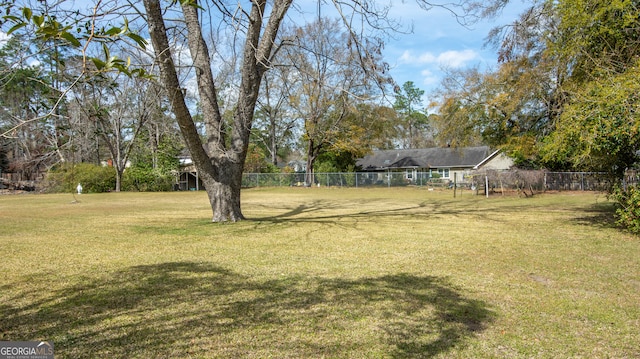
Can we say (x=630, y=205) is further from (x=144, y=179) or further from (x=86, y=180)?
(x=86, y=180)

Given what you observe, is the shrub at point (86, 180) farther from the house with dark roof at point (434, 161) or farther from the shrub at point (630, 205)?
the shrub at point (630, 205)

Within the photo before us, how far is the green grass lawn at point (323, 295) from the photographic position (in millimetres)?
3201

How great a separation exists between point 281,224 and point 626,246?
7755 millimetres

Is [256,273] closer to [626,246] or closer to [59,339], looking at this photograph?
[59,339]

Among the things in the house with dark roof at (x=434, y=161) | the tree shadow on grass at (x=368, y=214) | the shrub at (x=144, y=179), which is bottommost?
the tree shadow on grass at (x=368, y=214)

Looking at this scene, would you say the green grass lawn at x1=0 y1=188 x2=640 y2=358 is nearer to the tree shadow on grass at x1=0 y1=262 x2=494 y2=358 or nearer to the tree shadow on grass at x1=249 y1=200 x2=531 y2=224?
the tree shadow on grass at x1=0 y1=262 x2=494 y2=358

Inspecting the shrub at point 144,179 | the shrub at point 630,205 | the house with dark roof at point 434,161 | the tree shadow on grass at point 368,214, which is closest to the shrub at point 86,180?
the shrub at point 144,179

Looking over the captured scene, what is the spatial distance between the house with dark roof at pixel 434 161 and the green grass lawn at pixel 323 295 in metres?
34.6

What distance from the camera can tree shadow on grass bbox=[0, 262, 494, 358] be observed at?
311 cm

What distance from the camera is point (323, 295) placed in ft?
14.7

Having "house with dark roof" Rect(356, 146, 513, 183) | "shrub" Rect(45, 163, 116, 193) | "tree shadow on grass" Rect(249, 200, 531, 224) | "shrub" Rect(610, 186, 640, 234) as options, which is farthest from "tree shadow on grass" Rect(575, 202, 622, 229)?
"shrub" Rect(45, 163, 116, 193)

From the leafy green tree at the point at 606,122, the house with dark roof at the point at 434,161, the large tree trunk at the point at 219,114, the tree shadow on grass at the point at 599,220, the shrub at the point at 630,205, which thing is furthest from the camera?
the house with dark roof at the point at 434,161

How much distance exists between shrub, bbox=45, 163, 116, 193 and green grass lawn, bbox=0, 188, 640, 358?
24530 millimetres

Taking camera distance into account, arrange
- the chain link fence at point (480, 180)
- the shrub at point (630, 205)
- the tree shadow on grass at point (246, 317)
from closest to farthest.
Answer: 1. the tree shadow on grass at point (246, 317)
2. the shrub at point (630, 205)
3. the chain link fence at point (480, 180)
